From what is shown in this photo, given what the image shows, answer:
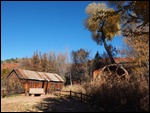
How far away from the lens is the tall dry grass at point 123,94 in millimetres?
16109

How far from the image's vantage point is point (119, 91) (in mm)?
18688

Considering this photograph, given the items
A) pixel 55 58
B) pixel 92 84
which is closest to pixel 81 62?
pixel 55 58

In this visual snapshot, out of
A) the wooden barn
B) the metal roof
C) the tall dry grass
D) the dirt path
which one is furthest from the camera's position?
the metal roof

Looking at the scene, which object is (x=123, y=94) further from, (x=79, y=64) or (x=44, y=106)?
(x=79, y=64)

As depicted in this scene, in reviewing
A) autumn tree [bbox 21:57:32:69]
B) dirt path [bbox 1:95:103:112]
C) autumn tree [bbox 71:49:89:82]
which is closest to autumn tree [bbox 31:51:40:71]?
autumn tree [bbox 21:57:32:69]

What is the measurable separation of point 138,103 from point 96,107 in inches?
208

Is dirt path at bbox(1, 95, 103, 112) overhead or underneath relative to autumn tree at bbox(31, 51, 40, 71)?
underneath

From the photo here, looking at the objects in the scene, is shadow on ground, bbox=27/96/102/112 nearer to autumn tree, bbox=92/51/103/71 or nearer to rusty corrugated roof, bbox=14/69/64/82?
rusty corrugated roof, bbox=14/69/64/82

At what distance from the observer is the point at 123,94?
18.3m

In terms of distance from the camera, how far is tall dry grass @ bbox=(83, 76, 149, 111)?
16109 millimetres

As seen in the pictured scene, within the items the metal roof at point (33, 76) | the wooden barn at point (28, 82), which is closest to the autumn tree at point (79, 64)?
the metal roof at point (33, 76)

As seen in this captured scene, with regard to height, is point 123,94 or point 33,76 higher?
point 33,76

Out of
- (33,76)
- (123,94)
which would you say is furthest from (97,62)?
(123,94)

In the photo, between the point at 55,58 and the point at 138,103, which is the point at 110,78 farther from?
the point at 55,58
